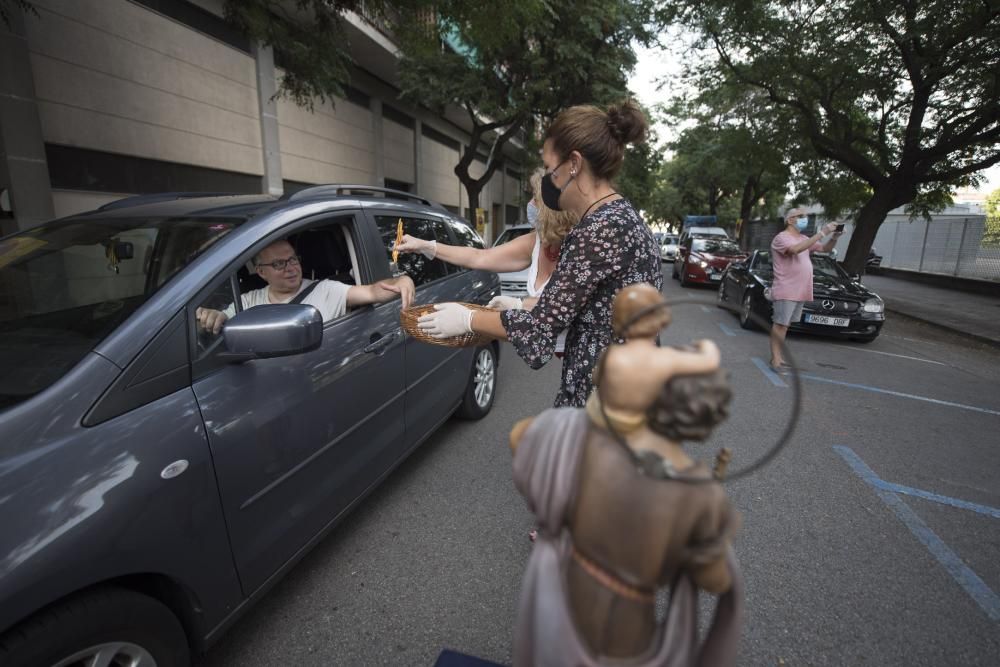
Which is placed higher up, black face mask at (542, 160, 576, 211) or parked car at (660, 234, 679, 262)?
black face mask at (542, 160, 576, 211)

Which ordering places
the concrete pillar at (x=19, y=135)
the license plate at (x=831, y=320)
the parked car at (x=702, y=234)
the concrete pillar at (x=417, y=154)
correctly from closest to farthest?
1. the concrete pillar at (x=19, y=135)
2. the license plate at (x=831, y=320)
3. the parked car at (x=702, y=234)
4. the concrete pillar at (x=417, y=154)

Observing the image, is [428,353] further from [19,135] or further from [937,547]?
[19,135]

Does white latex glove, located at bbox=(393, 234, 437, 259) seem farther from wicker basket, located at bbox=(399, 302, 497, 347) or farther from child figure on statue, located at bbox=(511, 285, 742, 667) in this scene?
child figure on statue, located at bbox=(511, 285, 742, 667)

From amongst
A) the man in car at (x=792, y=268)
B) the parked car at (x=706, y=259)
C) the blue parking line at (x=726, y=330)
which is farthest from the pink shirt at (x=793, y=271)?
the parked car at (x=706, y=259)

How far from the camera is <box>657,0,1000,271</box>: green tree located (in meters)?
8.18

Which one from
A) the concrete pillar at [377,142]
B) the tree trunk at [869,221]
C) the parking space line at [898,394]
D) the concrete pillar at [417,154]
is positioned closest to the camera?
the parking space line at [898,394]

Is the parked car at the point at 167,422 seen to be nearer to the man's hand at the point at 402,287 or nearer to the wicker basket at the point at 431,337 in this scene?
the man's hand at the point at 402,287

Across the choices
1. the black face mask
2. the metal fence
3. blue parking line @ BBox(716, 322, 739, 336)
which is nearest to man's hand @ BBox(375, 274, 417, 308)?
the black face mask

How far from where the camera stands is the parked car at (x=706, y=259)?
40.8 ft

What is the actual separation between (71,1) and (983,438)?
10.9m

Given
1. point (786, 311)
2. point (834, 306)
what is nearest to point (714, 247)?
point (834, 306)

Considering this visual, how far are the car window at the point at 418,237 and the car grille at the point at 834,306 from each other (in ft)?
18.9

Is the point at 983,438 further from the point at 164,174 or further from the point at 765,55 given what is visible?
the point at 164,174

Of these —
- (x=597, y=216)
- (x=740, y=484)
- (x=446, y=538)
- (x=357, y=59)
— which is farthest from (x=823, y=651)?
(x=357, y=59)
